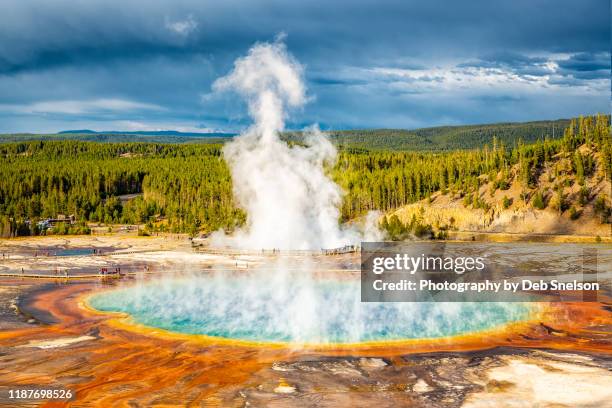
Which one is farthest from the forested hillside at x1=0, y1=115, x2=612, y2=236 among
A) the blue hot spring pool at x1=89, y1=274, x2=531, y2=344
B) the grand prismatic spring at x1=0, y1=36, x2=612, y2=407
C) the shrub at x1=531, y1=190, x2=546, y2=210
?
the blue hot spring pool at x1=89, y1=274, x2=531, y2=344

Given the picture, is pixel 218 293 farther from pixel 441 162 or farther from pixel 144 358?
pixel 441 162

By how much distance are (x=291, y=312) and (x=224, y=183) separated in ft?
261

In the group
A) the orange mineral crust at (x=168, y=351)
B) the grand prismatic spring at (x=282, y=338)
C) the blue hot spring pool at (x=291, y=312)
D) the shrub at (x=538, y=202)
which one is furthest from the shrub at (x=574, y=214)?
the orange mineral crust at (x=168, y=351)

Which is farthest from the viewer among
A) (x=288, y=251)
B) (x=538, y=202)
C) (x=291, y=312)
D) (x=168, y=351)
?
(x=538, y=202)

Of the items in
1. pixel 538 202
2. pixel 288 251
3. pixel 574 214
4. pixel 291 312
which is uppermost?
pixel 538 202

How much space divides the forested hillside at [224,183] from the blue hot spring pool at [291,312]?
36.9m

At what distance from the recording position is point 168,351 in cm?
2398

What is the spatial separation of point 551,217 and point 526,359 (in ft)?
164

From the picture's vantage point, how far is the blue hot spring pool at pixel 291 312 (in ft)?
88.7

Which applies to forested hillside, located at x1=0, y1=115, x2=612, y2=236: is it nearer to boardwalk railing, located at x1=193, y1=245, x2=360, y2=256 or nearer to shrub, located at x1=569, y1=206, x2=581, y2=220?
shrub, located at x1=569, y1=206, x2=581, y2=220

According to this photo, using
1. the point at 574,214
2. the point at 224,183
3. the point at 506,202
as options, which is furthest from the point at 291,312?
the point at 224,183

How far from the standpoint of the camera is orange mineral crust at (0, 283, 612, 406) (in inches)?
774

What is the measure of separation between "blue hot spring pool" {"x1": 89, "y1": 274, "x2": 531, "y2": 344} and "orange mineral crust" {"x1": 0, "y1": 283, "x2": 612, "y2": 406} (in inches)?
52.8

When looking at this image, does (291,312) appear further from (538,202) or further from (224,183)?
(224,183)
